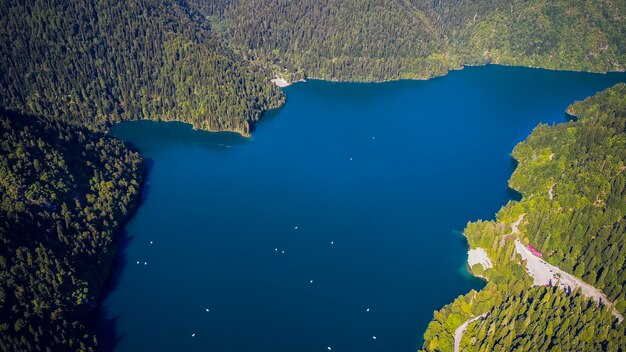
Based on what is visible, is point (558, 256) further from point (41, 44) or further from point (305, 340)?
point (41, 44)

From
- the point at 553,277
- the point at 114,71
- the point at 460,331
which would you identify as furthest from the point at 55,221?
the point at 553,277

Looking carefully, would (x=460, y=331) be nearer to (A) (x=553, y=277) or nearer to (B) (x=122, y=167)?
(A) (x=553, y=277)

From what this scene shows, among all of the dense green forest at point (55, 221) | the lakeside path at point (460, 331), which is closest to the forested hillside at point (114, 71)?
the dense green forest at point (55, 221)

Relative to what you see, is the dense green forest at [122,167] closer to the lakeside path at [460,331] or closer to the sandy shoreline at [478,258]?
the lakeside path at [460,331]

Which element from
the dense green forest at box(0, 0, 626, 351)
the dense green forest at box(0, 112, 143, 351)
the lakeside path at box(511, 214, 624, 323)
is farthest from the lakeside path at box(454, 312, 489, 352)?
the dense green forest at box(0, 112, 143, 351)

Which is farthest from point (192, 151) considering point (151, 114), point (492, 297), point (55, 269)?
point (492, 297)

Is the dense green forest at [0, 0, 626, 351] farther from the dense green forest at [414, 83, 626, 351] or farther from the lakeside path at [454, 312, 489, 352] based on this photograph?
the lakeside path at [454, 312, 489, 352]
